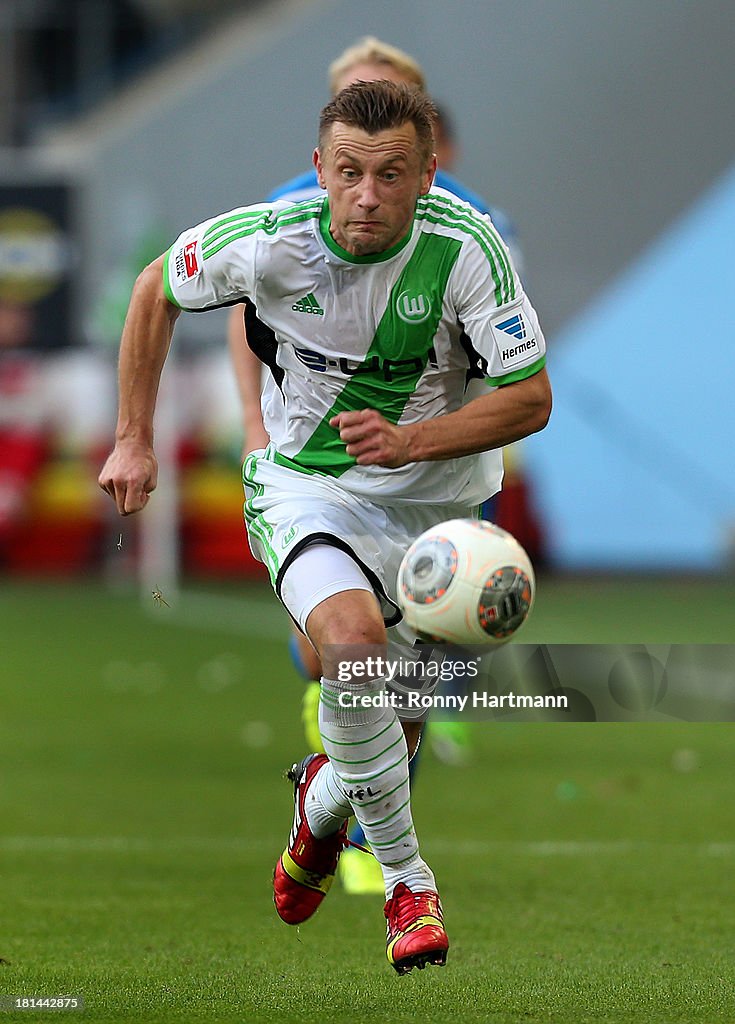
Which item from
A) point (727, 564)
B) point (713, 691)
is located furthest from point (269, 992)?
point (727, 564)

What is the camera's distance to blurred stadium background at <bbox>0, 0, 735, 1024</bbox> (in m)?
14.6

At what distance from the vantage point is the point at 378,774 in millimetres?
4629

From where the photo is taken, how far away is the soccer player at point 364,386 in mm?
4488

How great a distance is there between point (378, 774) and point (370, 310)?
119cm

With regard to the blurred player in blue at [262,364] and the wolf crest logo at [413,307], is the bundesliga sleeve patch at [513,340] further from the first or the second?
the blurred player in blue at [262,364]

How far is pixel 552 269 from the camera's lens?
2384 centimetres

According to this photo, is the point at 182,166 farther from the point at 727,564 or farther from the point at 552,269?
the point at 727,564

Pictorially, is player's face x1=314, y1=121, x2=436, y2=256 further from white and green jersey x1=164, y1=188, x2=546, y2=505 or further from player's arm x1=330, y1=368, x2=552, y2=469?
player's arm x1=330, y1=368, x2=552, y2=469

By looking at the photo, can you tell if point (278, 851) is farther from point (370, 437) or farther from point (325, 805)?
point (370, 437)

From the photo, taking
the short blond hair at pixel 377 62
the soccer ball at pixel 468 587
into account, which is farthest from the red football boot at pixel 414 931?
the short blond hair at pixel 377 62

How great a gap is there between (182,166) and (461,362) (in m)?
21.3

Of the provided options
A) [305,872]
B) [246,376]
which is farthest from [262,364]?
[305,872]

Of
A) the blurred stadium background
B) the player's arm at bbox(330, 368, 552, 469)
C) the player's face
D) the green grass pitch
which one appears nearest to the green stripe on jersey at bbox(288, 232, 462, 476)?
the player's face

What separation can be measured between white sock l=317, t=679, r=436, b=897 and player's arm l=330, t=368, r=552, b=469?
61cm
